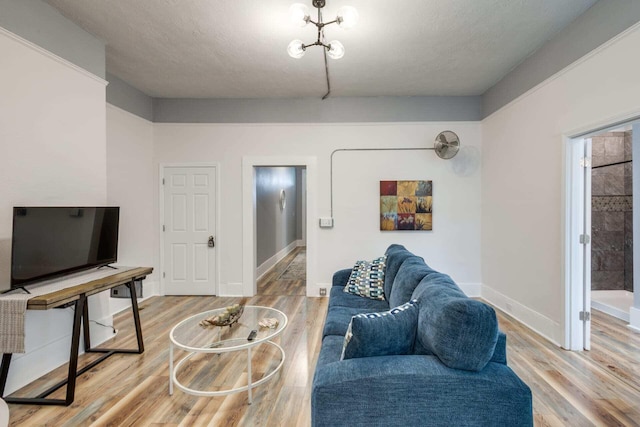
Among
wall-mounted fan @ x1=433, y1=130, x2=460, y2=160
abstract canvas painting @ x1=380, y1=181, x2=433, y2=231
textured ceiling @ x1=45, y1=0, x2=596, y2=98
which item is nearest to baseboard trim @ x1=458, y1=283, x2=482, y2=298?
abstract canvas painting @ x1=380, y1=181, x2=433, y2=231

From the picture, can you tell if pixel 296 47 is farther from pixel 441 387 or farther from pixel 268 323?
pixel 441 387

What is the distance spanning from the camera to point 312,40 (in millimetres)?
3098

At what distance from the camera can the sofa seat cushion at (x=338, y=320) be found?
7.21 feet

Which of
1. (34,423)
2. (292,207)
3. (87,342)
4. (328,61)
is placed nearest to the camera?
(34,423)

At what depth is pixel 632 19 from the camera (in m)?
2.22

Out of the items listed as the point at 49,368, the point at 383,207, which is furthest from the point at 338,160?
the point at 49,368

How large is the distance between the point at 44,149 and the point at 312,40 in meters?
2.48

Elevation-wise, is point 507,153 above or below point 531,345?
above

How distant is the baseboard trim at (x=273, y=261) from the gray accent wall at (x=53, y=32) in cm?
391

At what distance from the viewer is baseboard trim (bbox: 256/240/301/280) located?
6.00 m

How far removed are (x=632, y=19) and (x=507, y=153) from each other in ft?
5.78

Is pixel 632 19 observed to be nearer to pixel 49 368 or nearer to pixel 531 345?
pixel 531 345

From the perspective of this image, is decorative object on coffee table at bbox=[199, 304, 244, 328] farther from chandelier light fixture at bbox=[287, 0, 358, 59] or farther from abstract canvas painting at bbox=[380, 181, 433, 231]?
abstract canvas painting at bbox=[380, 181, 433, 231]

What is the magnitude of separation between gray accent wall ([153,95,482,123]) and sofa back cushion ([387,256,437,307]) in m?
2.62
